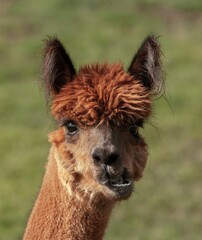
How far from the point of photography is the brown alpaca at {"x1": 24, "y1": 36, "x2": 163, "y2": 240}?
6.09 meters

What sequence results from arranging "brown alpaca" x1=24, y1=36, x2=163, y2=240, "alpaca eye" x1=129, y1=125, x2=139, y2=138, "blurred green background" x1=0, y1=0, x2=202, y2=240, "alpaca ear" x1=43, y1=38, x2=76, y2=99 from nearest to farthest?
"brown alpaca" x1=24, y1=36, x2=163, y2=240, "alpaca eye" x1=129, y1=125, x2=139, y2=138, "alpaca ear" x1=43, y1=38, x2=76, y2=99, "blurred green background" x1=0, y1=0, x2=202, y2=240

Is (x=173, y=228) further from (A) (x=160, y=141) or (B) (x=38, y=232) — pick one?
(B) (x=38, y=232)

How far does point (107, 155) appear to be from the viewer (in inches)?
236

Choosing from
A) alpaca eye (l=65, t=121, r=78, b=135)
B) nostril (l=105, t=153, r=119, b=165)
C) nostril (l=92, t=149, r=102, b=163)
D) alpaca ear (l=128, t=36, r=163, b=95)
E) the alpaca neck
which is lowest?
the alpaca neck

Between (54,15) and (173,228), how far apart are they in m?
12.1

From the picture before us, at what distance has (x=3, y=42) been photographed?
24.1m

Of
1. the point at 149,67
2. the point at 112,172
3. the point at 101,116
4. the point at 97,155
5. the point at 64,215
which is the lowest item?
the point at 64,215

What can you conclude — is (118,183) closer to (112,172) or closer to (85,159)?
(112,172)

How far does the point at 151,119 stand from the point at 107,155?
578mm

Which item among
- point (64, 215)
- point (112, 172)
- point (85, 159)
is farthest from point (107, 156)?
point (64, 215)

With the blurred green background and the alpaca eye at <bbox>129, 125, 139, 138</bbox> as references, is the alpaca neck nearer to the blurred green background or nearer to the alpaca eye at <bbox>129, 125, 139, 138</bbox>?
→ the alpaca eye at <bbox>129, 125, 139, 138</bbox>

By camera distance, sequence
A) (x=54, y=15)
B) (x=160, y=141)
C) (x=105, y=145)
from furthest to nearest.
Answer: (x=54, y=15) → (x=160, y=141) → (x=105, y=145)

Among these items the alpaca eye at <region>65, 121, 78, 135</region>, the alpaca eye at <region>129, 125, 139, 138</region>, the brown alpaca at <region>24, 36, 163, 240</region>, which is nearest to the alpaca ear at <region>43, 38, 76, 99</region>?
the brown alpaca at <region>24, 36, 163, 240</region>

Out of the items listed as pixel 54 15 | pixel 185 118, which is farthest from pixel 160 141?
pixel 54 15
